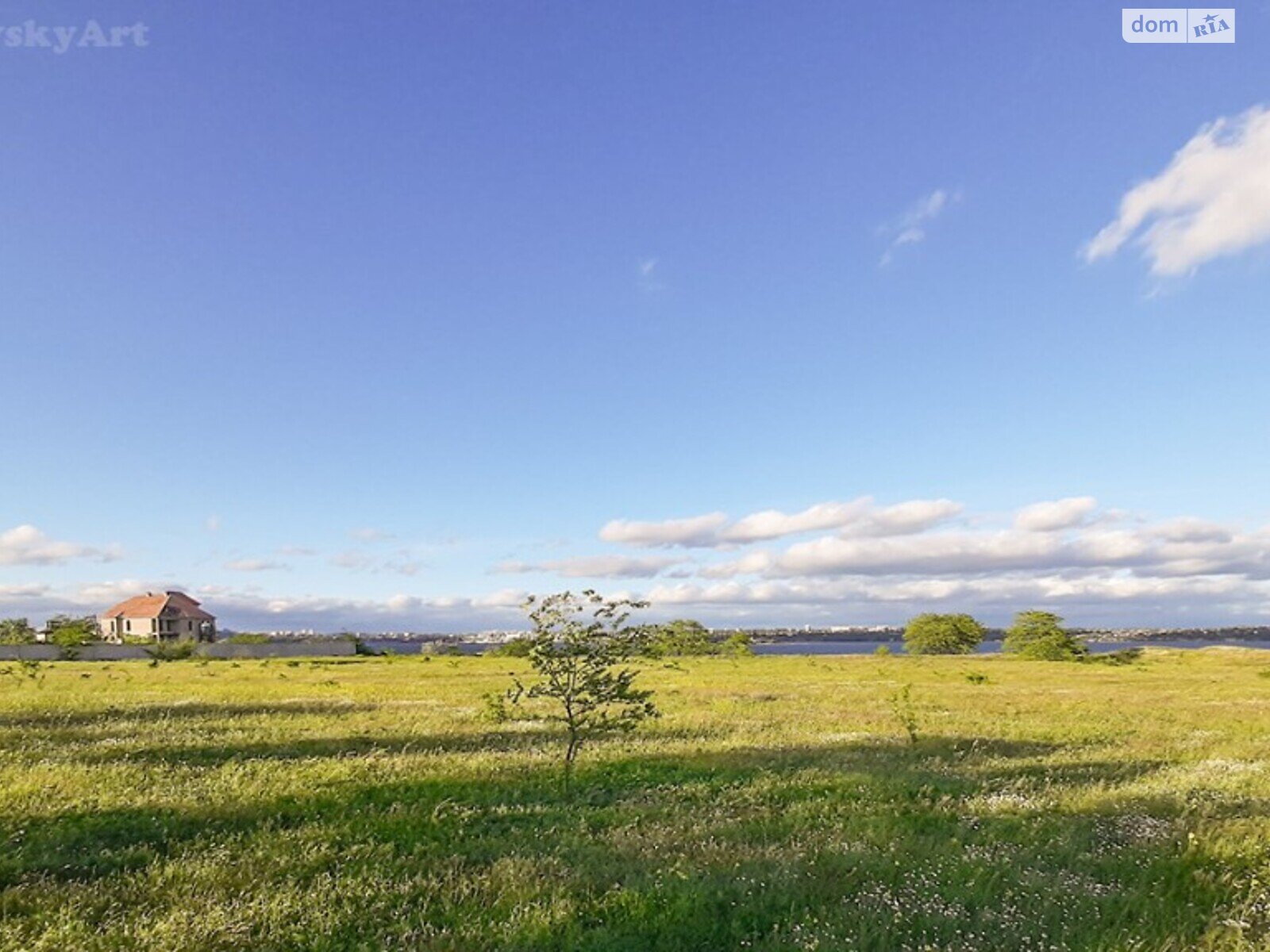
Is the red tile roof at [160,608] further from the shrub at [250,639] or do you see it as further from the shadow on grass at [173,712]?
the shadow on grass at [173,712]

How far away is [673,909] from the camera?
7.68m

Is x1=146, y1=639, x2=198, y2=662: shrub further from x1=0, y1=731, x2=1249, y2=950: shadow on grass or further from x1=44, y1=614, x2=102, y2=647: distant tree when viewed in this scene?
A: x1=0, y1=731, x2=1249, y2=950: shadow on grass

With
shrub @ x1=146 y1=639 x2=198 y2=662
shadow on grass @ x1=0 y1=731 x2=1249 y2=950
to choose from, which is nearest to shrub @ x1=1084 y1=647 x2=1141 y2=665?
shadow on grass @ x1=0 y1=731 x2=1249 y2=950

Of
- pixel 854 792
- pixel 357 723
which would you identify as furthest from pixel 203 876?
pixel 357 723

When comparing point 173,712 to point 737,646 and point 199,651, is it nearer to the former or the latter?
point 199,651

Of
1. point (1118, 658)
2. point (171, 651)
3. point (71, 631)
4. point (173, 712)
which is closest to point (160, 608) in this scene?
point (71, 631)

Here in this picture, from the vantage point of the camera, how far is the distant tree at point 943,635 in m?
151

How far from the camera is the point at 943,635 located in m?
152

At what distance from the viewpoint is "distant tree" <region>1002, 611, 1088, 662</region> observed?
4432 inches

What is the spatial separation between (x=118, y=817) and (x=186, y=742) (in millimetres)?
8621

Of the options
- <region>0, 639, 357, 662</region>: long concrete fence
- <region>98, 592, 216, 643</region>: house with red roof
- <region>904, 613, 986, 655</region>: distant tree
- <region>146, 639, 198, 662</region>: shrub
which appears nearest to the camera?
<region>146, 639, 198, 662</region>: shrub

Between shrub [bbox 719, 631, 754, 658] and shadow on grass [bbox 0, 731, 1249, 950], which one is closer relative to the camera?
shadow on grass [bbox 0, 731, 1249, 950]

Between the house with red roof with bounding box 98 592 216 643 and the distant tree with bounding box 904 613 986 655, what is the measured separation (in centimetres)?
13483

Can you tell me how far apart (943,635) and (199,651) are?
12503cm
